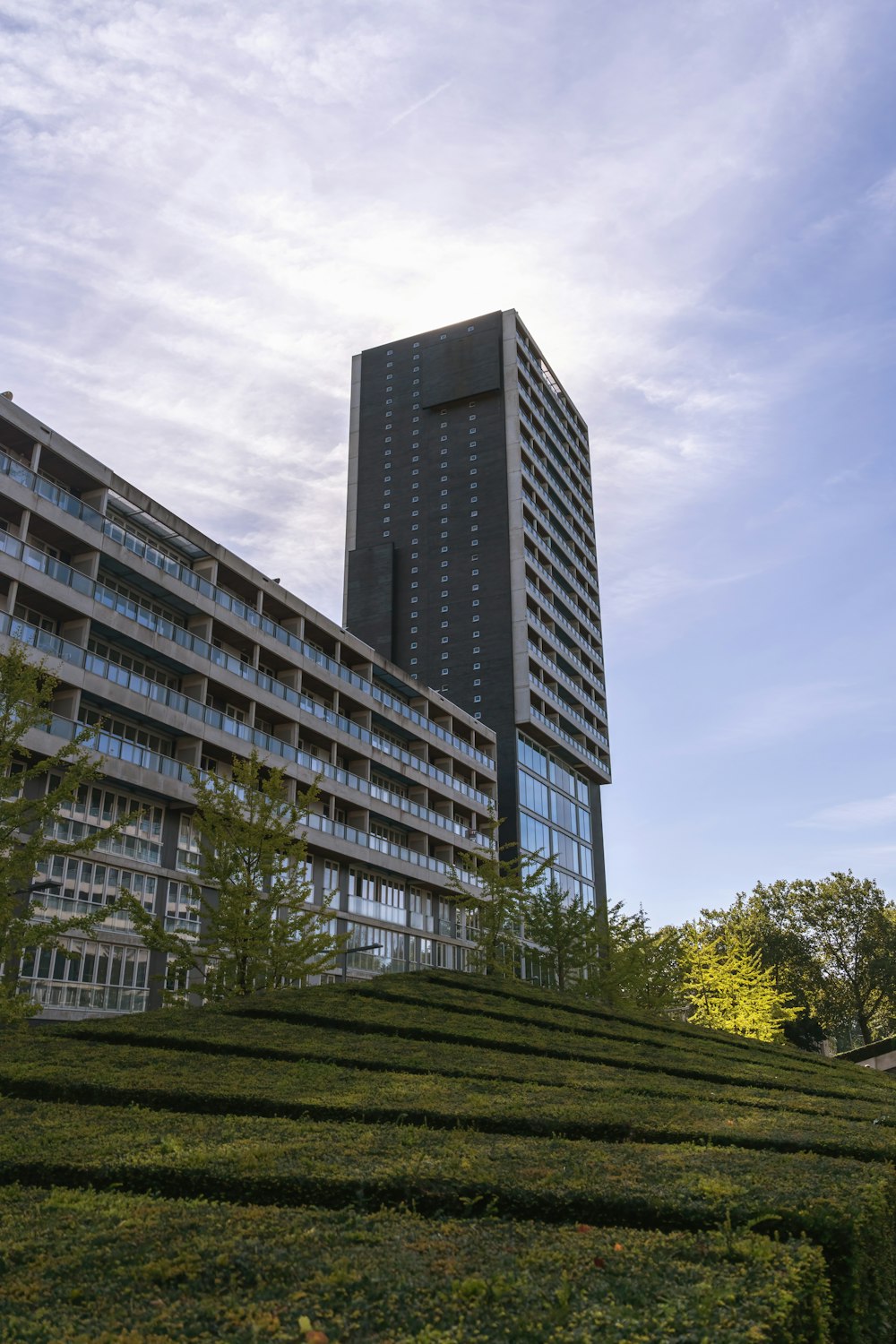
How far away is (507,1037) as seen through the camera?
2034 centimetres

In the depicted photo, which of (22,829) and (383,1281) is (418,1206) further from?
(22,829)

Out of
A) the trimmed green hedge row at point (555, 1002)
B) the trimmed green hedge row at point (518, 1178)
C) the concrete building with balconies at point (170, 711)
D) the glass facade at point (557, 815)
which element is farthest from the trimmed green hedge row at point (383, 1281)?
the glass facade at point (557, 815)

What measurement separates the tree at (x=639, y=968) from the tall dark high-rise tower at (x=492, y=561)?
20972 millimetres

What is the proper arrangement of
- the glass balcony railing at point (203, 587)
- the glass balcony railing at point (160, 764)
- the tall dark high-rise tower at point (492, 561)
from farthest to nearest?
the tall dark high-rise tower at point (492, 561) < the glass balcony railing at point (203, 587) < the glass balcony railing at point (160, 764)

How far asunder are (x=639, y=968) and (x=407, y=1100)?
3321 cm

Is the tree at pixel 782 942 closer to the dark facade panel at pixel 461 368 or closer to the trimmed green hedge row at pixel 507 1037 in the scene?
the dark facade panel at pixel 461 368

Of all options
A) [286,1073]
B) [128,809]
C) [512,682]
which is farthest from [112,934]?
[512,682]

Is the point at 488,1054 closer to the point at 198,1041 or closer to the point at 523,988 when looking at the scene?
Result: the point at 198,1041

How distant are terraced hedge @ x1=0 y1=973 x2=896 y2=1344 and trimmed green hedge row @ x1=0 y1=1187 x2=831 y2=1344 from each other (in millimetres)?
20

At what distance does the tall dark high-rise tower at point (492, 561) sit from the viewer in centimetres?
7631

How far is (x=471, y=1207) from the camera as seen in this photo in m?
8.12

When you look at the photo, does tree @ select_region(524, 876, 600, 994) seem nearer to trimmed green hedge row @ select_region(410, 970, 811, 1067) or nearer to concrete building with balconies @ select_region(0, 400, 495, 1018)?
concrete building with balconies @ select_region(0, 400, 495, 1018)

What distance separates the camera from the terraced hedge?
5926mm

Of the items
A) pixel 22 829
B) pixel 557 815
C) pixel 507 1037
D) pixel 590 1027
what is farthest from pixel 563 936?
pixel 557 815
